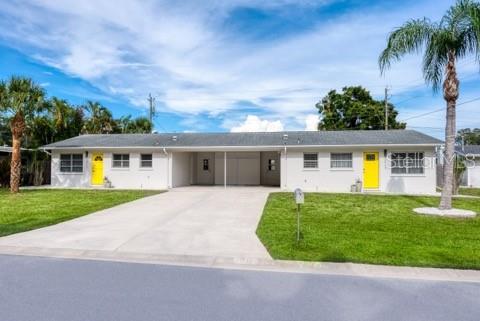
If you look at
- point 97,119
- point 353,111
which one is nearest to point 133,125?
point 97,119

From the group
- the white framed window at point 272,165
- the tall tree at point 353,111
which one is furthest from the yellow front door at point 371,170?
the tall tree at point 353,111

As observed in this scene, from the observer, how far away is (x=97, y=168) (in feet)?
68.6

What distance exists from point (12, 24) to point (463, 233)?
56.5 feet

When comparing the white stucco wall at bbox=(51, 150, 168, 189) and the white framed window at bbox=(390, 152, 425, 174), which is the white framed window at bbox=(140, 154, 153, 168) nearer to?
the white stucco wall at bbox=(51, 150, 168, 189)

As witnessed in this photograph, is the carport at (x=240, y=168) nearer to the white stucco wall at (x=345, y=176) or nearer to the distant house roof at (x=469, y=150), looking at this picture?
the white stucco wall at (x=345, y=176)

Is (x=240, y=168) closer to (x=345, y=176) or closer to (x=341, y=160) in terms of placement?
(x=341, y=160)

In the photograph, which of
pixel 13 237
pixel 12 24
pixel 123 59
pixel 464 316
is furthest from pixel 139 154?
pixel 464 316

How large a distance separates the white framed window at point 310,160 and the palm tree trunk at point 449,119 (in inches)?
326

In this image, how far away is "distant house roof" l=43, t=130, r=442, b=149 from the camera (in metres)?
18.5

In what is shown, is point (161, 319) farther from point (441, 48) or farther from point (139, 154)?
point (139, 154)

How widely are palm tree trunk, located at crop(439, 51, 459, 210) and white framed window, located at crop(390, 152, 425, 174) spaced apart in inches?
294

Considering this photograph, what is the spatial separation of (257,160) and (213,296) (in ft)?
64.4

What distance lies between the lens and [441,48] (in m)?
10.9

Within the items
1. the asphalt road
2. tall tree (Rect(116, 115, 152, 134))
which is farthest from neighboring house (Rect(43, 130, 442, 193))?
the asphalt road
